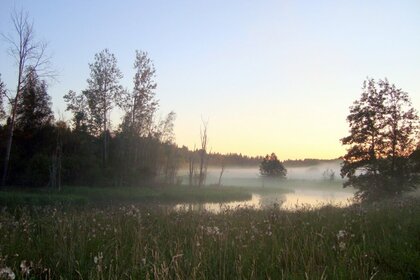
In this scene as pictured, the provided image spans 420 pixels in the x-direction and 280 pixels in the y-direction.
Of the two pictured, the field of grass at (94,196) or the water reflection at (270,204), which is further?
the field of grass at (94,196)

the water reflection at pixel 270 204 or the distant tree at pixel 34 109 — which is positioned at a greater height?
the distant tree at pixel 34 109

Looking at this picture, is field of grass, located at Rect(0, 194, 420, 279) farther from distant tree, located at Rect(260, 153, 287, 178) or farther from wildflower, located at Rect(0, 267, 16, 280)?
distant tree, located at Rect(260, 153, 287, 178)

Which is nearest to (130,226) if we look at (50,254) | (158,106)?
(50,254)

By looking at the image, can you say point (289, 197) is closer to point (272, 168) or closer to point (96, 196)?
point (96, 196)

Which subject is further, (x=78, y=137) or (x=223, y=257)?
(x=78, y=137)

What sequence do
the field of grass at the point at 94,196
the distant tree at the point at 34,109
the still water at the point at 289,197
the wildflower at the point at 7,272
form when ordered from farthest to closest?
the distant tree at the point at 34,109, the field of grass at the point at 94,196, the still water at the point at 289,197, the wildflower at the point at 7,272

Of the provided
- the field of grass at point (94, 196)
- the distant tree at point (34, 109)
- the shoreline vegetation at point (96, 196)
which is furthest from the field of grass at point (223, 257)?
the distant tree at point (34, 109)

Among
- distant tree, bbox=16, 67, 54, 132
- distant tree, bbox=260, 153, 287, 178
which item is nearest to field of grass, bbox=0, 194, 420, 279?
distant tree, bbox=16, 67, 54, 132

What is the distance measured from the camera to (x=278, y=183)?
9912 cm

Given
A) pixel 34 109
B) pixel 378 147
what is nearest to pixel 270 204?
pixel 378 147

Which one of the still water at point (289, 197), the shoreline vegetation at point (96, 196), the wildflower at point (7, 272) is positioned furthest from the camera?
the shoreline vegetation at point (96, 196)

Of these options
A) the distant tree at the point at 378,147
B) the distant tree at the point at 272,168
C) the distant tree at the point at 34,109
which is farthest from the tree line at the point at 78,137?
the distant tree at the point at 272,168

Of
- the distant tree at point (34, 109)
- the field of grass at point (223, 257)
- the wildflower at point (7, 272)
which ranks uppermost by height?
the distant tree at point (34, 109)

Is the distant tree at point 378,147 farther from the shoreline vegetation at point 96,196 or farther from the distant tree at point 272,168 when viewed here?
the distant tree at point 272,168
